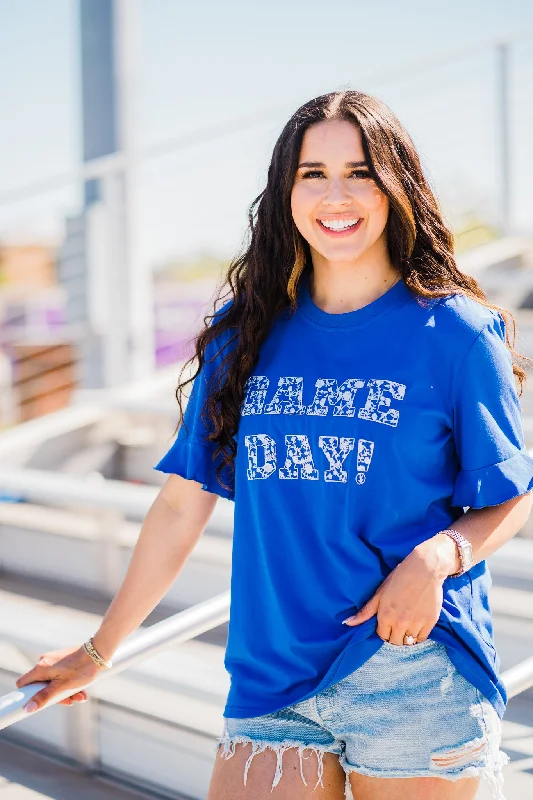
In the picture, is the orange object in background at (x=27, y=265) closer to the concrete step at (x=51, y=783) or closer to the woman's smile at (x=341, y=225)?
the concrete step at (x=51, y=783)

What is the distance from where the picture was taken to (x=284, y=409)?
1426mm

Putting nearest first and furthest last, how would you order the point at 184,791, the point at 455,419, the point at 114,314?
1. the point at 455,419
2. the point at 184,791
3. the point at 114,314

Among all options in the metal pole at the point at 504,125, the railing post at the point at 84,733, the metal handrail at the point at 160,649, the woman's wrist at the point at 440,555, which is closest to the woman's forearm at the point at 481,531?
the woman's wrist at the point at 440,555

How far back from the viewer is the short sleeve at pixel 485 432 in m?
1.32

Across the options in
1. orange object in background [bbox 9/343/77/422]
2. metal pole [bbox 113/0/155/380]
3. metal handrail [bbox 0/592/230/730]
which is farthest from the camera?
orange object in background [bbox 9/343/77/422]

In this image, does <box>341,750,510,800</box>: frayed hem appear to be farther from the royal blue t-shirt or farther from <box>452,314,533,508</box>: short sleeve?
<box>452,314,533,508</box>: short sleeve

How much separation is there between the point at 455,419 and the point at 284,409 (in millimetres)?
249

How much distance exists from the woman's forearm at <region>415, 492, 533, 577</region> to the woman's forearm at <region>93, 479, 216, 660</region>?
0.43 meters

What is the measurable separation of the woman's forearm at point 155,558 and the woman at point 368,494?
16 centimetres

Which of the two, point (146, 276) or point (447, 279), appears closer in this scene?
point (447, 279)

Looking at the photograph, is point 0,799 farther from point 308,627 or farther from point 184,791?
point 308,627

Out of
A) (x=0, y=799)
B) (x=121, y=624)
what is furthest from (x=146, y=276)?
(x=121, y=624)

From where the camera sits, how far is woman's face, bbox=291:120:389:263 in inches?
56.7

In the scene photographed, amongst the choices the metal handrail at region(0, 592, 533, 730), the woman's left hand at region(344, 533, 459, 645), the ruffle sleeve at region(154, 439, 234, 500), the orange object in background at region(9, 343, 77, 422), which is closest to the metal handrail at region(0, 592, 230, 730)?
the metal handrail at region(0, 592, 533, 730)
